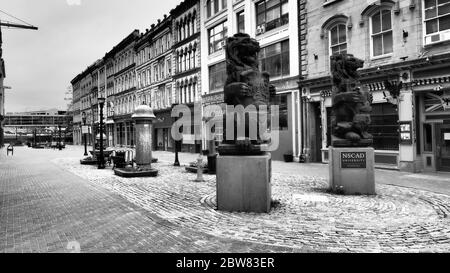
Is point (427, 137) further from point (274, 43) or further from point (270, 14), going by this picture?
point (270, 14)

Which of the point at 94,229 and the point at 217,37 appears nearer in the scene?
the point at 94,229

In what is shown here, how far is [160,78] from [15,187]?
98.9 feet

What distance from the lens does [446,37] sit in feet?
46.0

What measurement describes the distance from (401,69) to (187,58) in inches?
917

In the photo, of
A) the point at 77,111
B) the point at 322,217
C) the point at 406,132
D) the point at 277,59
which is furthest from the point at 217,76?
the point at 77,111

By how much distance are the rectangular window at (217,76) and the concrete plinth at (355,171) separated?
20.2m

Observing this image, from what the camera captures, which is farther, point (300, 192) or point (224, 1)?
point (224, 1)

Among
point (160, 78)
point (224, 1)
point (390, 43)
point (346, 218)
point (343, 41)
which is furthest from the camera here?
point (160, 78)

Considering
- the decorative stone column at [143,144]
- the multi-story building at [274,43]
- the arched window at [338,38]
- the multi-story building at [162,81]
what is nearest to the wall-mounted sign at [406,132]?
the arched window at [338,38]

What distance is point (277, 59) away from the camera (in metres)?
23.2

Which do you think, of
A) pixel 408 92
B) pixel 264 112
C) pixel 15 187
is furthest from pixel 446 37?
pixel 15 187

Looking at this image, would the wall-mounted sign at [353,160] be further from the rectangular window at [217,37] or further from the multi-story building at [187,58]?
the multi-story building at [187,58]

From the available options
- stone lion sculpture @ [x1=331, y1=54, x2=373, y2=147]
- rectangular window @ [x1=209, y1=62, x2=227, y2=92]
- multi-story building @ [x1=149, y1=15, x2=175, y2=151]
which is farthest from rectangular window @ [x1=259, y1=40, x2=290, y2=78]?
multi-story building @ [x1=149, y1=15, x2=175, y2=151]

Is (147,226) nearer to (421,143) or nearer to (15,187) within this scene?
(15,187)
